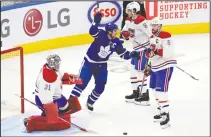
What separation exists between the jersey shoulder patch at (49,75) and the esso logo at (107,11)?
10.4 ft

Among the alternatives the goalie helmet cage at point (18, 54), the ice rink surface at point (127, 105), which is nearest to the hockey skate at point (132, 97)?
the ice rink surface at point (127, 105)

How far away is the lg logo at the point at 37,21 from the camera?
7518 mm

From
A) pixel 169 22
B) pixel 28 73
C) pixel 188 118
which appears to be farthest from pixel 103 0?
pixel 188 118

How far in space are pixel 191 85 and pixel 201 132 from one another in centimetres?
146

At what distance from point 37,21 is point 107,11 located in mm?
1103

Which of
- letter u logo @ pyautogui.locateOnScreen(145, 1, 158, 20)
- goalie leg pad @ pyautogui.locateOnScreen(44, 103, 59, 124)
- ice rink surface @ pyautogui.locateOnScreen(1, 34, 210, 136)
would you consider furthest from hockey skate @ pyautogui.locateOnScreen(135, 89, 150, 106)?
letter u logo @ pyautogui.locateOnScreen(145, 1, 158, 20)

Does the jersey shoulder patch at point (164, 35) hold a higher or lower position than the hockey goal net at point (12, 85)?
higher

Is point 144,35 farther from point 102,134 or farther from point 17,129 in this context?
point 17,129

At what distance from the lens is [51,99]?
502cm

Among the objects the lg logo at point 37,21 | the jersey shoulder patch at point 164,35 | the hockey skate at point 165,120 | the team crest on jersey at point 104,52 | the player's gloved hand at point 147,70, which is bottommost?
the hockey skate at point 165,120

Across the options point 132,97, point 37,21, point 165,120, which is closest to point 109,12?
point 37,21

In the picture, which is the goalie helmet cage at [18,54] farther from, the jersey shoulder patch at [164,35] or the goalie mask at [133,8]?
the jersey shoulder patch at [164,35]

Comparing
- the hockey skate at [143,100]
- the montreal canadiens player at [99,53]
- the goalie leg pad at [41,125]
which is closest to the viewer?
the goalie leg pad at [41,125]

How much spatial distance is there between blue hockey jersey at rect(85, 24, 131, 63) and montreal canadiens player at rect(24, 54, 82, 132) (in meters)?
0.29
